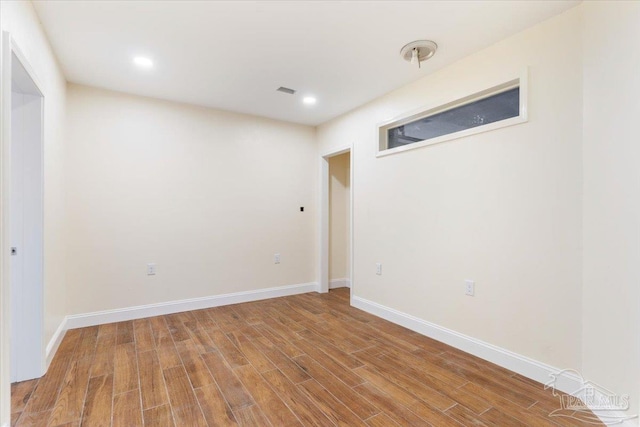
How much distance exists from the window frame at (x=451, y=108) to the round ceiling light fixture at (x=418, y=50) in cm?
48

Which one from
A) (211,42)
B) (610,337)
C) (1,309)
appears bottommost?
(610,337)

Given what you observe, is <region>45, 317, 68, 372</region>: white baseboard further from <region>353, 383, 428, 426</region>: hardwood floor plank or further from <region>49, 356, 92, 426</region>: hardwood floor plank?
<region>353, 383, 428, 426</region>: hardwood floor plank

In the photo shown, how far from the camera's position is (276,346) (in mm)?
2686

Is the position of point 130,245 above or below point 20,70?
below

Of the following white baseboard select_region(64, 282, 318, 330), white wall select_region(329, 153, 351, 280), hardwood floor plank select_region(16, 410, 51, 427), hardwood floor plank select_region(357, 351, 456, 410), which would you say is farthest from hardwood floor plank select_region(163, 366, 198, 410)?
white wall select_region(329, 153, 351, 280)

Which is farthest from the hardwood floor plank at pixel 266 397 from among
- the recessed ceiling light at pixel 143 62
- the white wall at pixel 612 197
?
the recessed ceiling light at pixel 143 62

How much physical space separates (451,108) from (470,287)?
1.60 m

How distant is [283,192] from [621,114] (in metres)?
3.53

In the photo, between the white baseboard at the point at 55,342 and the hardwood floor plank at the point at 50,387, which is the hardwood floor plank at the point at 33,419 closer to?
the hardwood floor plank at the point at 50,387

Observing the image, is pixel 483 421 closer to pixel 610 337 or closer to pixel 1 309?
pixel 610 337

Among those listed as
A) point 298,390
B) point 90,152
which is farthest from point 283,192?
point 298,390

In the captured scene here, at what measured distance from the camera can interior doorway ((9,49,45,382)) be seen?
2053mm

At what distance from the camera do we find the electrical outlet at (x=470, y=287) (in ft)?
8.23

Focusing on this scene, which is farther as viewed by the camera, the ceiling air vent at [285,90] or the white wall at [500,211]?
the ceiling air vent at [285,90]
